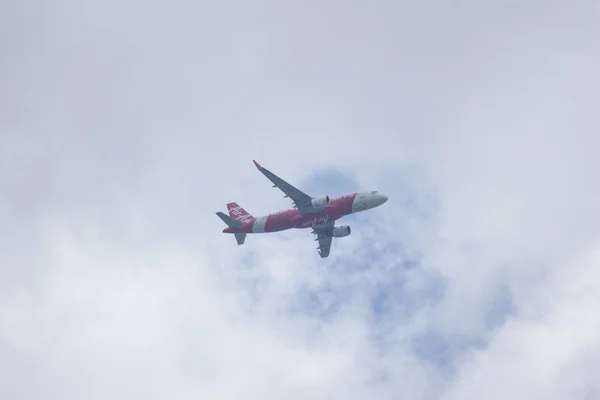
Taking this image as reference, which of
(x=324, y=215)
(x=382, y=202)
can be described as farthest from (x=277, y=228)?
(x=382, y=202)

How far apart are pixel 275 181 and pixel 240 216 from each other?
1880 cm

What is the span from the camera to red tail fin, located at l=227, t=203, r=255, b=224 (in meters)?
140

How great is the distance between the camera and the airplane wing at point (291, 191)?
409ft

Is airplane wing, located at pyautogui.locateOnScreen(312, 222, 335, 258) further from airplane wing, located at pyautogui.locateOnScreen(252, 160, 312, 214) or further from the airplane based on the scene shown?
airplane wing, located at pyautogui.locateOnScreen(252, 160, 312, 214)

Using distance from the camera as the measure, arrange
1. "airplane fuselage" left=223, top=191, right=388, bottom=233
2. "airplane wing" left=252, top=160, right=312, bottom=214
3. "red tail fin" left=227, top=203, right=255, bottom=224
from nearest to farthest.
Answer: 1. "airplane wing" left=252, top=160, right=312, bottom=214
2. "airplane fuselage" left=223, top=191, right=388, bottom=233
3. "red tail fin" left=227, top=203, right=255, bottom=224

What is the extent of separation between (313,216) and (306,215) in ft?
4.40

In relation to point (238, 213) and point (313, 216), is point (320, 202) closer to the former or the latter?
point (313, 216)

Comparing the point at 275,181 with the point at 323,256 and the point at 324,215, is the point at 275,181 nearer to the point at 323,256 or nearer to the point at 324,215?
the point at 324,215

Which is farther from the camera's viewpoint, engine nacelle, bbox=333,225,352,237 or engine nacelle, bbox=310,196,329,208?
engine nacelle, bbox=333,225,352,237

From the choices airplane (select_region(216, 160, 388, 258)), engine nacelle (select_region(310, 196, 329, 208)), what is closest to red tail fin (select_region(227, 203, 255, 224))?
airplane (select_region(216, 160, 388, 258))

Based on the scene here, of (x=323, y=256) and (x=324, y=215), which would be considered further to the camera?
(x=323, y=256)

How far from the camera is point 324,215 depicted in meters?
130

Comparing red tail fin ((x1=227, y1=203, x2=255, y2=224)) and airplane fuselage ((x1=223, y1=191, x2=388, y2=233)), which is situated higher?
red tail fin ((x1=227, y1=203, x2=255, y2=224))

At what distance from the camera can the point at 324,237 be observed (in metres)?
142
